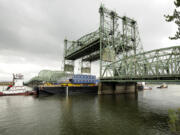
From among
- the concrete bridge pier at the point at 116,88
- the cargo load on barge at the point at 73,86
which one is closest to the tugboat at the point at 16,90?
the cargo load on barge at the point at 73,86

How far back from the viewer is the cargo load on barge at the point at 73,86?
41.2 meters

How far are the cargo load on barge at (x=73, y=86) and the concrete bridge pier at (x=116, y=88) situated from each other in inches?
216

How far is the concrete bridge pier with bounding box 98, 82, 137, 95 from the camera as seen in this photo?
43.4m

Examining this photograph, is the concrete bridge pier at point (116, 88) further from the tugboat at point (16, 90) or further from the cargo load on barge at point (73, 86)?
the tugboat at point (16, 90)

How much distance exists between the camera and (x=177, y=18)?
9531 millimetres

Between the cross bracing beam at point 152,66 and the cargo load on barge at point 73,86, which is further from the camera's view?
the cargo load on barge at point 73,86

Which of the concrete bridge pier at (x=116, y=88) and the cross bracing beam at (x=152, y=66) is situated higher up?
the cross bracing beam at (x=152, y=66)

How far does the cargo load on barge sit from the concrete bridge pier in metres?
5.49

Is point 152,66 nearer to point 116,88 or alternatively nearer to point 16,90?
point 116,88

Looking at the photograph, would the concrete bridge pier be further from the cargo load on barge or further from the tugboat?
the tugboat

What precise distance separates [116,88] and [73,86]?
19.4 m

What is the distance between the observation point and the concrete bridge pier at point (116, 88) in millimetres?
43400

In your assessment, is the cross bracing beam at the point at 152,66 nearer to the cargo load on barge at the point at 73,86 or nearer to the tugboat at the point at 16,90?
the cargo load on barge at the point at 73,86

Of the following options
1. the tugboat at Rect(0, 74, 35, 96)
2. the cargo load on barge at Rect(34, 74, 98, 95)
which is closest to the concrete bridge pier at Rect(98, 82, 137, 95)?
the cargo load on barge at Rect(34, 74, 98, 95)
